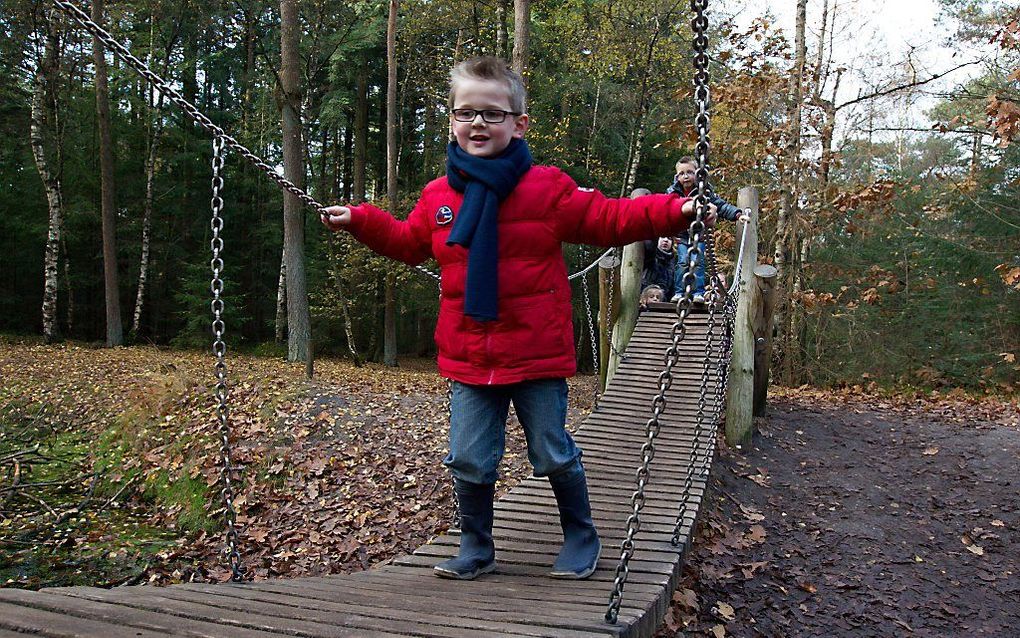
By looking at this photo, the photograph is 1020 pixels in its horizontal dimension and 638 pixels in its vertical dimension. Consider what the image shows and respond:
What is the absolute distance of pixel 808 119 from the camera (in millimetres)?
12055

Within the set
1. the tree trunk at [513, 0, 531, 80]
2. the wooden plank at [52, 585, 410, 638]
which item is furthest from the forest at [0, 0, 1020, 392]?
the wooden plank at [52, 585, 410, 638]

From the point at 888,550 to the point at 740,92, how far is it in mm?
8854

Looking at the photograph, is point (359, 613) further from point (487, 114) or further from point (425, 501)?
point (425, 501)

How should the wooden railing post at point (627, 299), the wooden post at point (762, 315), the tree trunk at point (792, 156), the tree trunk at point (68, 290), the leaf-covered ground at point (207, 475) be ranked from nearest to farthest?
the leaf-covered ground at point (207, 475), the wooden railing post at point (627, 299), the wooden post at point (762, 315), the tree trunk at point (792, 156), the tree trunk at point (68, 290)

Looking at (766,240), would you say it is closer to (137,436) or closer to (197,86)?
(137,436)

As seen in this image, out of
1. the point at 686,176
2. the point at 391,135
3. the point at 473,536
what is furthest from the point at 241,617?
the point at 391,135

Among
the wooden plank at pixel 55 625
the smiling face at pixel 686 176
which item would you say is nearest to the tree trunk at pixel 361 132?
the smiling face at pixel 686 176

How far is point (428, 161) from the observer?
18.8 meters

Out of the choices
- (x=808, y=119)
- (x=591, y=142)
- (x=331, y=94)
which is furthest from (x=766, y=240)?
(x=331, y=94)

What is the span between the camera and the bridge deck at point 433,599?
2021 mm

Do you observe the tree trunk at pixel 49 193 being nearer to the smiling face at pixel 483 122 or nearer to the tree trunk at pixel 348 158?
the tree trunk at pixel 348 158

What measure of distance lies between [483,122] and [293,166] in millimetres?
9279

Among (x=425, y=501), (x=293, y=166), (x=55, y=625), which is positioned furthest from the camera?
(x=293, y=166)

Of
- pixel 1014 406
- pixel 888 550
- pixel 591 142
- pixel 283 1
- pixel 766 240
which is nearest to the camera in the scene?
pixel 888 550
